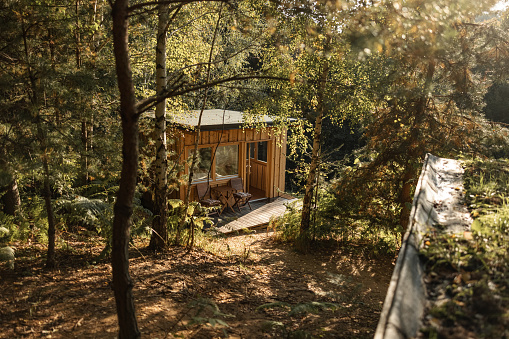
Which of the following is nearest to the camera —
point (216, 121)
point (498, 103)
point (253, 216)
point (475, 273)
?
point (475, 273)

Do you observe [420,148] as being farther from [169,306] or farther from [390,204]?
[169,306]

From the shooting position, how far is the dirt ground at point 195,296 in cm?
407

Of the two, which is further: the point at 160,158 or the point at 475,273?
the point at 160,158

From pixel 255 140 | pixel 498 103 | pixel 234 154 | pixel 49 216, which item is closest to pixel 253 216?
pixel 234 154

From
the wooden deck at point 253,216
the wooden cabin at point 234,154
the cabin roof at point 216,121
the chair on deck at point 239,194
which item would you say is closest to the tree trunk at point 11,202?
the cabin roof at point 216,121

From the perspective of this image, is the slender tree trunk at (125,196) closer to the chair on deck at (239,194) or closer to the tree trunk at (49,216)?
the tree trunk at (49,216)

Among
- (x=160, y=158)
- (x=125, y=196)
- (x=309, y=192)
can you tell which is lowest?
(x=309, y=192)

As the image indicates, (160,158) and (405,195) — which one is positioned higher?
(160,158)

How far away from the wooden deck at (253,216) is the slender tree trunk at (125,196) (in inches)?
298

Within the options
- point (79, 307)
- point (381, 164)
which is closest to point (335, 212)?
point (381, 164)

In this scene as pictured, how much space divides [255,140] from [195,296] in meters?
8.56

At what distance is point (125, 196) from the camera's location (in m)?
3.03

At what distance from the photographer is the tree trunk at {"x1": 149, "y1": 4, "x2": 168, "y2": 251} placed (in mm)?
6676

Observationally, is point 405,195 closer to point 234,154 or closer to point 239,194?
point 239,194
